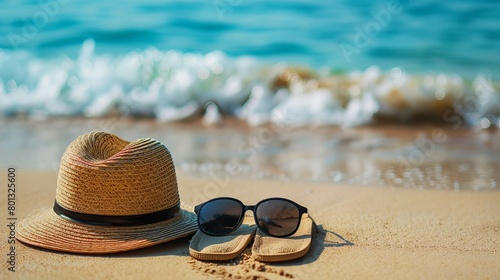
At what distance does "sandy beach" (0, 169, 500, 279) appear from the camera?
8.39 feet

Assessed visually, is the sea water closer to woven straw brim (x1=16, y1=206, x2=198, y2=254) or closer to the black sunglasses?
the black sunglasses

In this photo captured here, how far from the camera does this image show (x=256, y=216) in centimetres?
282

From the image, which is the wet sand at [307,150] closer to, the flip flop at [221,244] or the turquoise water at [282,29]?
the flip flop at [221,244]

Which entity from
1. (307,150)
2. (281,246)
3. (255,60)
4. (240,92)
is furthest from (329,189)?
(255,60)

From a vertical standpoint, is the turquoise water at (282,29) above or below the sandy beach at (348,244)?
above

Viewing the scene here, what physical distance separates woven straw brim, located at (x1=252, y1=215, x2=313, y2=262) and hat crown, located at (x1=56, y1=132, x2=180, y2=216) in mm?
418

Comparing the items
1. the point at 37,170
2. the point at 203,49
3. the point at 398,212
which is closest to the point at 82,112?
the point at 203,49

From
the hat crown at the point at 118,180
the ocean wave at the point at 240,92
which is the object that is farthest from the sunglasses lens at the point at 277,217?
the ocean wave at the point at 240,92

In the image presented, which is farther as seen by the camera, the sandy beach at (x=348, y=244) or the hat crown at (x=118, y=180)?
the hat crown at (x=118, y=180)

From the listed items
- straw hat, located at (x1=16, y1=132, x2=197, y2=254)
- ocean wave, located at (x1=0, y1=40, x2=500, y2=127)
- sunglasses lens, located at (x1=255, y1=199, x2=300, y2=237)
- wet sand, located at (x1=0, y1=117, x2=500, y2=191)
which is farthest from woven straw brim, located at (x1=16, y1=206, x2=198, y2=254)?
ocean wave, located at (x1=0, y1=40, x2=500, y2=127)

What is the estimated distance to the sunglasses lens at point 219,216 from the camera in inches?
110

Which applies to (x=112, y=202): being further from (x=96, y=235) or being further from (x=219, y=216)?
(x=219, y=216)

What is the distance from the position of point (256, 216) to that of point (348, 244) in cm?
43

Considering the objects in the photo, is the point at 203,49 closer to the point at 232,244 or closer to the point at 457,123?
the point at 457,123
